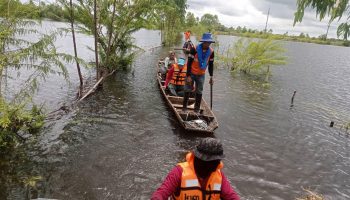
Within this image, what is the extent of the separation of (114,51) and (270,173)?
1180cm

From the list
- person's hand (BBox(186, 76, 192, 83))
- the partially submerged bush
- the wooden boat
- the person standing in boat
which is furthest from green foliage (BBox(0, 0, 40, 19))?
the partially submerged bush

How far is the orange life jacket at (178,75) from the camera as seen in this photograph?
12.5 meters

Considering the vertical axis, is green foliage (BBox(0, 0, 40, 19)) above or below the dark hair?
above

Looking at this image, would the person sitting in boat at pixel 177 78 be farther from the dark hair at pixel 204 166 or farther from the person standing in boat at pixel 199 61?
the dark hair at pixel 204 166

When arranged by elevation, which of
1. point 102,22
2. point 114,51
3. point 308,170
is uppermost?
point 102,22

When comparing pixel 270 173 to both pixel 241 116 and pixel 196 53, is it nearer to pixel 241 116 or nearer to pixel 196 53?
pixel 196 53

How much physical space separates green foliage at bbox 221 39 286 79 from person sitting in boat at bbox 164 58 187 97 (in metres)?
10.4

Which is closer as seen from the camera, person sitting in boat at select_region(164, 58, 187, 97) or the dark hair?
the dark hair

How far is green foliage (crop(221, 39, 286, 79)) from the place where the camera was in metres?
21.5

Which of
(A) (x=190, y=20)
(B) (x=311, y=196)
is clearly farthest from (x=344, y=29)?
(A) (x=190, y=20)

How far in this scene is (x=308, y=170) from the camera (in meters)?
8.81

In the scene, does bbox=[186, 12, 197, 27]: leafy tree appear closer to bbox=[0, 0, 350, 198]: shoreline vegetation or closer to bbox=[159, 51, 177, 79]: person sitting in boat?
bbox=[0, 0, 350, 198]: shoreline vegetation

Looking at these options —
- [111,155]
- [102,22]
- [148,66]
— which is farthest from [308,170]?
[148,66]

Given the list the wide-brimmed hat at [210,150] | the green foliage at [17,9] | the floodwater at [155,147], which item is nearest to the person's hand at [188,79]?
the floodwater at [155,147]
